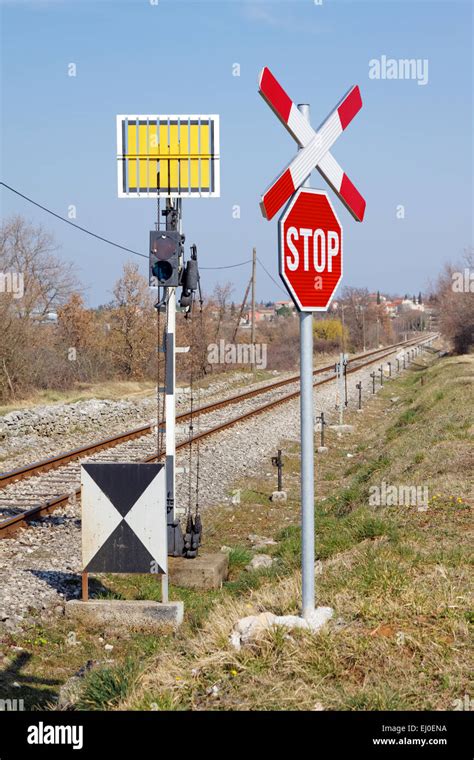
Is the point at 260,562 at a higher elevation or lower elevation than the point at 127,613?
lower

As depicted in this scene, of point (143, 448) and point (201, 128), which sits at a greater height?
point (201, 128)

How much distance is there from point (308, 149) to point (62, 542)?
657 centimetres

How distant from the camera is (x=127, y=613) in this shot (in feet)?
25.0

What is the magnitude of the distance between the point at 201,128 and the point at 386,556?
213 inches

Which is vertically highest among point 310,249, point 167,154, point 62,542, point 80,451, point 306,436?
point 167,154

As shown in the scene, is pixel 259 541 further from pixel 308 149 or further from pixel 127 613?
pixel 308 149

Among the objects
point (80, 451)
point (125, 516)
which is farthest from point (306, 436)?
point (80, 451)

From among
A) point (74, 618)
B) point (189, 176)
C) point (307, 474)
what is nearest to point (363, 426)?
point (189, 176)

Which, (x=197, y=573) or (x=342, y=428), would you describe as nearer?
(x=197, y=573)

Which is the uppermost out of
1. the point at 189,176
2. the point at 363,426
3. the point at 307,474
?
the point at 189,176

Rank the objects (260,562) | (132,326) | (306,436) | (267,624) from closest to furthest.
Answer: (306,436), (267,624), (260,562), (132,326)

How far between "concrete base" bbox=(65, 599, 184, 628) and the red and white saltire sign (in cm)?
382

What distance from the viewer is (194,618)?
23.7ft
